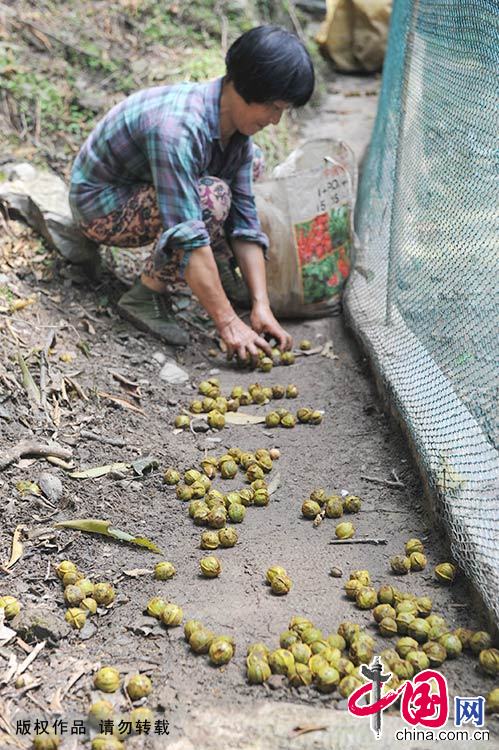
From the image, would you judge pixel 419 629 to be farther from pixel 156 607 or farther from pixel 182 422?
pixel 182 422

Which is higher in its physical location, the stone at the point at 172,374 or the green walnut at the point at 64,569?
the green walnut at the point at 64,569

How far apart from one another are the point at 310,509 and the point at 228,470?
1.47ft

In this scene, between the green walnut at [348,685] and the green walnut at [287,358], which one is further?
the green walnut at [287,358]

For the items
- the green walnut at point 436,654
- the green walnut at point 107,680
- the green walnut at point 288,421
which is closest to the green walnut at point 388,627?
the green walnut at point 436,654

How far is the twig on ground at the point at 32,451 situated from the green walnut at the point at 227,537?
2.46 feet

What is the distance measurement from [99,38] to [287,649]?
5.49 m

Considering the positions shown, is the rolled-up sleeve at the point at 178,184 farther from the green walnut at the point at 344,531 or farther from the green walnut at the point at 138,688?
the green walnut at the point at 138,688

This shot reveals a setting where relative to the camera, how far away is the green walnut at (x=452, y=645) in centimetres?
231

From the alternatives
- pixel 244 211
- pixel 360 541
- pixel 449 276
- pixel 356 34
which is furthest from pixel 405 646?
pixel 356 34

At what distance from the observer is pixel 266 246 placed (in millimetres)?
4535

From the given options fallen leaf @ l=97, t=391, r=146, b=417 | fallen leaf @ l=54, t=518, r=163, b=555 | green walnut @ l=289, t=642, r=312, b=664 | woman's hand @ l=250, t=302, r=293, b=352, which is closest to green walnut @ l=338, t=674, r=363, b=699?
green walnut @ l=289, t=642, r=312, b=664

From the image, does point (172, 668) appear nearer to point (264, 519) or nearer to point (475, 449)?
point (264, 519)

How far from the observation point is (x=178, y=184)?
3.82 metres

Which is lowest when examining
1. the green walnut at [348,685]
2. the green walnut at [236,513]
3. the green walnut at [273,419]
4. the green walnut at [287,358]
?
the green walnut at [287,358]
